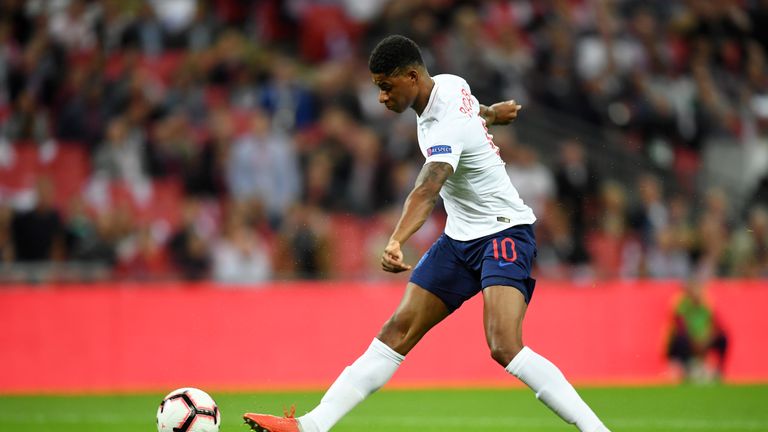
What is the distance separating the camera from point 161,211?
15.1 meters

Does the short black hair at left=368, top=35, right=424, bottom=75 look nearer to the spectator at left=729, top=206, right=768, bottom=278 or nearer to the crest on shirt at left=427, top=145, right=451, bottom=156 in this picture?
the crest on shirt at left=427, top=145, right=451, bottom=156

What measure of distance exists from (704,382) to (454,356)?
2.66 m

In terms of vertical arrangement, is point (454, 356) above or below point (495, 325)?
below

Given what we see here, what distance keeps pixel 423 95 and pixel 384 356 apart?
1.43 meters

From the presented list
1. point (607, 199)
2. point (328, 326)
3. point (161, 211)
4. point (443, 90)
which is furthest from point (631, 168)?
point (443, 90)

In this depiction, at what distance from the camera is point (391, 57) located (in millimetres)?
6480

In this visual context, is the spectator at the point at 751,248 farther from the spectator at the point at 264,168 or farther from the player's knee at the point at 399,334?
the player's knee at the point at 399,334

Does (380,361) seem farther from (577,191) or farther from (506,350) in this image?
(577,191)

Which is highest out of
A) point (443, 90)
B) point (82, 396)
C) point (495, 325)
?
point (443, 90)

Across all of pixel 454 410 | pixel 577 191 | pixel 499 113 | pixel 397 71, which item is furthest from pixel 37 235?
pixel 397 71

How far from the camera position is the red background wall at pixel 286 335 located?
13305mm

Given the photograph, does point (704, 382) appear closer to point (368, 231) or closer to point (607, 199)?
point (607, 199)

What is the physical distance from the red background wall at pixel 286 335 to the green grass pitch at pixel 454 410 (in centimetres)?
69

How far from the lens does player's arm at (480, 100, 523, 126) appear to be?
290 inches
